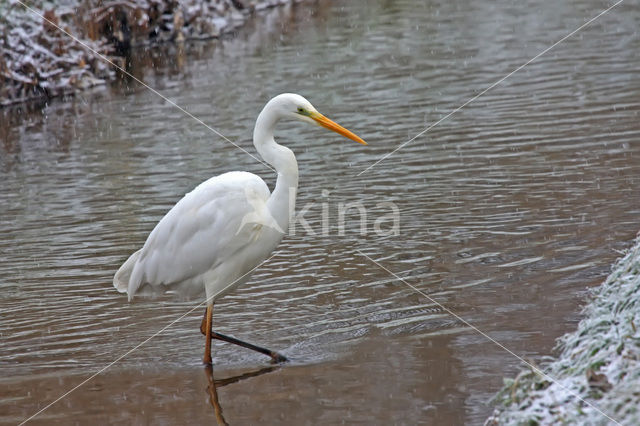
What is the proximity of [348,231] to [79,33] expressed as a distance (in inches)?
453

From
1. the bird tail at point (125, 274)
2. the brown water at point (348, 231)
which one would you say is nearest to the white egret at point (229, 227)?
the bird tail at point (125, 274)

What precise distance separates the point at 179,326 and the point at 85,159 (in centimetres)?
597

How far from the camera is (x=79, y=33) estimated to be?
18.4 metres

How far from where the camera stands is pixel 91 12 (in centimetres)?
1922

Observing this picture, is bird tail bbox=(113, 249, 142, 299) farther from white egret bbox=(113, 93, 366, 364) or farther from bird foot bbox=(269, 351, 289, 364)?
bird foot bbox=(269, 351, 289, 364)

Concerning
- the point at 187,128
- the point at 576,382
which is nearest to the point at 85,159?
the point at 187,128

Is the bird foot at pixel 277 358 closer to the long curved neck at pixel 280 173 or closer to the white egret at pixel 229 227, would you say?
the white egret at pixel 229 227

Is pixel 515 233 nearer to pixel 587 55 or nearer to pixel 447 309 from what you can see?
pixel 447 309

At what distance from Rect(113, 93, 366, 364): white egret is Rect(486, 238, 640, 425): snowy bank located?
6.42 ft

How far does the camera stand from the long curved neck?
608 cm

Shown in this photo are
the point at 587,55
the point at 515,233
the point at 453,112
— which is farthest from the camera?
the point at 587,55

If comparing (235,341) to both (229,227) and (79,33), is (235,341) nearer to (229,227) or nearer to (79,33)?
(229,227)

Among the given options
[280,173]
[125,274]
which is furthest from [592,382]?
[125,274]

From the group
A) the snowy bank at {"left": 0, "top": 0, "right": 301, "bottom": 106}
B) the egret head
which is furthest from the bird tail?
the snowy bank at {"left": 0, "top": 0, "right": 301, "bottom": 106}
